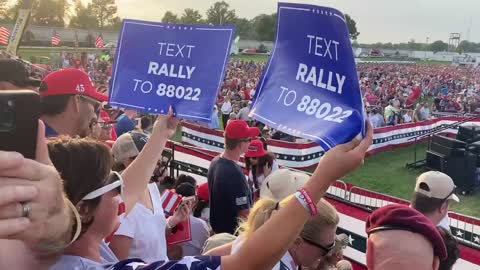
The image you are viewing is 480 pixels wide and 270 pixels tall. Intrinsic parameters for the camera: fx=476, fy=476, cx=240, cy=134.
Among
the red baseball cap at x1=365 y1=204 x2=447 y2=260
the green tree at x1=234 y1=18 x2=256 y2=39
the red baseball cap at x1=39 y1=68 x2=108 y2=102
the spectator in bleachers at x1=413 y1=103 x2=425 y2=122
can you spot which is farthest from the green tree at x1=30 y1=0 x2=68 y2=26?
the red baseball cap at x1=365 y1=204 x2=447 y2=260

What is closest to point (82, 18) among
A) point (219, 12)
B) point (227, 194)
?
point (219, 12)

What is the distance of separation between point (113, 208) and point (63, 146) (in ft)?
1.11

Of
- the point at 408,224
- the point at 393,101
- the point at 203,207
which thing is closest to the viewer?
the point at 408,224

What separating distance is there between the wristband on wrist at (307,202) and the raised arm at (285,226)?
1 centimetres

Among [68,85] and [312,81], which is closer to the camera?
[312,81]

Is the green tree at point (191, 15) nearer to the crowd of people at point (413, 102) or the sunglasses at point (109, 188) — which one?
the crowd of people at point (413, 102)

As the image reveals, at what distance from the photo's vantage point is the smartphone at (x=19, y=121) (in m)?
1.01

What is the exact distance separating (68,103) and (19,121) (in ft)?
8.38

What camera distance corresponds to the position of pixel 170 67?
336 centimetres

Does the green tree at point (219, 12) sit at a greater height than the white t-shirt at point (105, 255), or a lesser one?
greater

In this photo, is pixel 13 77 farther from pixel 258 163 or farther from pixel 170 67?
pixel 258 163

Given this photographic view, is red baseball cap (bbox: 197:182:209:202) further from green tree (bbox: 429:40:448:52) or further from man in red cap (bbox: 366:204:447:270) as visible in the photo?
green tree (bbox: 429:40:448:52)

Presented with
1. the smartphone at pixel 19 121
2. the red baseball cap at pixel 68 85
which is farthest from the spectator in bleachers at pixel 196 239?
the smartphone at pixel 19 121

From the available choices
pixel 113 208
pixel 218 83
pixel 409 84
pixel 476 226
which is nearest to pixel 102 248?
pixel 113 208
